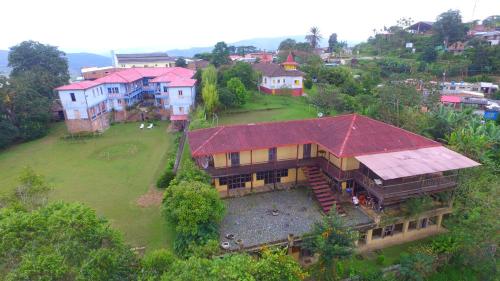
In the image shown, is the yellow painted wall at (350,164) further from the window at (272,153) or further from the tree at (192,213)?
the tree at (192,213)

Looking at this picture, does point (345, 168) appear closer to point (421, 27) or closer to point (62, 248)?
point (62, 248)

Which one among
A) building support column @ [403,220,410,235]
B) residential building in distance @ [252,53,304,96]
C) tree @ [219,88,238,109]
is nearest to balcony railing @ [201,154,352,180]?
building support column @ [403,220,410,235]

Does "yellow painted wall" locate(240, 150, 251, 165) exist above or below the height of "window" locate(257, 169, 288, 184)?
above

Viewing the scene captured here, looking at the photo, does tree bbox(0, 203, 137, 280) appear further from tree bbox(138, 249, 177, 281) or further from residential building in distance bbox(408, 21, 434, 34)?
residential building in distance bbox(408, 21, 434, 34)

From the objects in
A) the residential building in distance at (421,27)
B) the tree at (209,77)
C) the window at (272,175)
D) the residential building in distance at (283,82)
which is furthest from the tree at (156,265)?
the residential building in distance at (421,27)

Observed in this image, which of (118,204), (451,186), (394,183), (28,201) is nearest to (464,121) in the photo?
(451,186)

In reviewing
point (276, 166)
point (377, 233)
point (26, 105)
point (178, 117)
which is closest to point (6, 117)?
point (26, 105)
